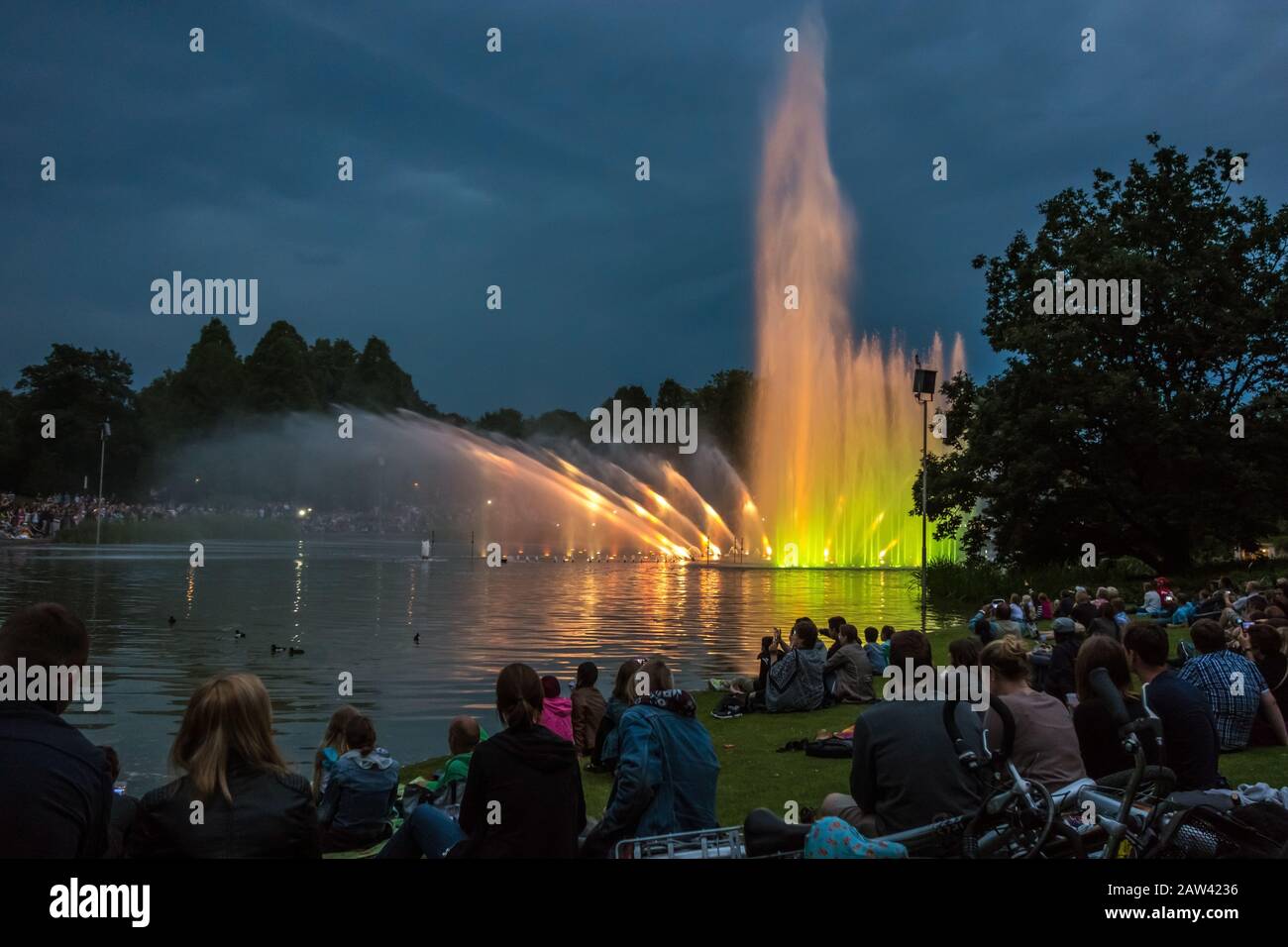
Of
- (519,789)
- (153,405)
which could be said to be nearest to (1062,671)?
(519,789)

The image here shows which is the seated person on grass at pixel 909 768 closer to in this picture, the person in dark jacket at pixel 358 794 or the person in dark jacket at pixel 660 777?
the person in dark jacket at pixel 660 777

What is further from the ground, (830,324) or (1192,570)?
(830,324)

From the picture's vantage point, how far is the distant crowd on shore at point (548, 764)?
519 cm

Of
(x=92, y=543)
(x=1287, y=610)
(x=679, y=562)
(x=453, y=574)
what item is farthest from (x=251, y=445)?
(x=1287, y=610)

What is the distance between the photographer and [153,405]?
149 metres

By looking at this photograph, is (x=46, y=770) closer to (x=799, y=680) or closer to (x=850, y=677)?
(x=799, y=680)

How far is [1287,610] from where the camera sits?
1925 centimetres

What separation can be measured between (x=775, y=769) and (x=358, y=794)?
19.6ft

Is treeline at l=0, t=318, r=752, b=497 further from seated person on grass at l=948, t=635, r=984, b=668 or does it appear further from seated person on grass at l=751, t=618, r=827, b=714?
seated person on grass at l=948, t=635, r=984, b=668

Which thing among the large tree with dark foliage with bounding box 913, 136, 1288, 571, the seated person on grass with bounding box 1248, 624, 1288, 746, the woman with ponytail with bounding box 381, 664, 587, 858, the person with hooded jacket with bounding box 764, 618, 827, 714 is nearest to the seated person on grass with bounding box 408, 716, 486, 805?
the woman with ponytail with bounding box 381, 664, 587, 858

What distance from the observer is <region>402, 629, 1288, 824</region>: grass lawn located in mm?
12133

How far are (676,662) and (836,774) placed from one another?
12.9m

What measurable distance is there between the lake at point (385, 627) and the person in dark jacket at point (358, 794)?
516 cm
